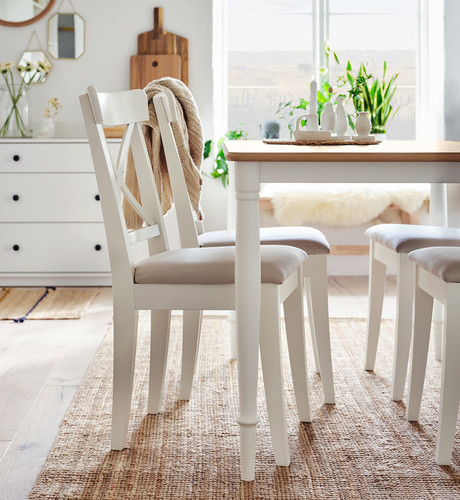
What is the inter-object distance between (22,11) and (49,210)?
1322mm

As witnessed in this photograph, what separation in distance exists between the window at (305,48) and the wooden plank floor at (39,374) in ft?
4.56

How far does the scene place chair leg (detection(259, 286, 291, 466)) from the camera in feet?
5.26

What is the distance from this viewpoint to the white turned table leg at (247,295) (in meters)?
1.55

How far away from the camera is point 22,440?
6.05ft


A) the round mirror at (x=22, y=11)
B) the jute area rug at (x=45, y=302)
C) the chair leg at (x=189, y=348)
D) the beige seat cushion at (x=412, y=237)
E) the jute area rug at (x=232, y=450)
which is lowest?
the jute area rug at (x=45, y=302)

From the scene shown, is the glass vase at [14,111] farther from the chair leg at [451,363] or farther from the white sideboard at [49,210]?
the chair leg at [451,363]

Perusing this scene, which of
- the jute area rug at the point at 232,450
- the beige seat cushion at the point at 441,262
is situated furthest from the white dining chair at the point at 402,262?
the beige seat cushion at the point at 441,262

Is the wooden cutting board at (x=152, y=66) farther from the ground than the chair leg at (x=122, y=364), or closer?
farther from the ground

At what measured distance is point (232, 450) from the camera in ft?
5.79

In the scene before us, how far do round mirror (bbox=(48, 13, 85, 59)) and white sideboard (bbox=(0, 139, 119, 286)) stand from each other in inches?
29.8

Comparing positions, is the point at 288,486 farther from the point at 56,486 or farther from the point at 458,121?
the point at 458,121

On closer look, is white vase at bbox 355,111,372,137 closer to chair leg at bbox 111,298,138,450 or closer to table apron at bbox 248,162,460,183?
table apron at bbox 248,162,460,183

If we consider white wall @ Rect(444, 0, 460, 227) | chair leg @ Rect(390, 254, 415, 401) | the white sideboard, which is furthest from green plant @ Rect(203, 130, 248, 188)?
chair leg @ Rect(390, 254, 415, 401)

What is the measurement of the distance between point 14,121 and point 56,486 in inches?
124
